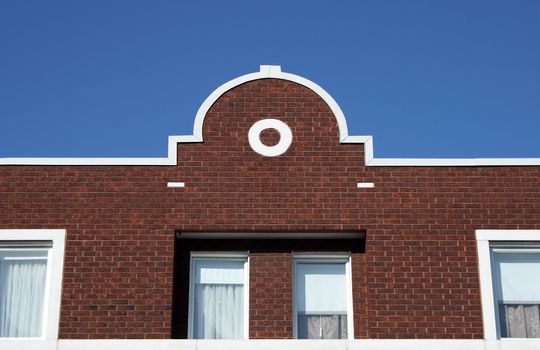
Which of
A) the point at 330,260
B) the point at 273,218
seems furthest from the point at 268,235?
the point at 330,260

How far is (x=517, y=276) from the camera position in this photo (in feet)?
61.2

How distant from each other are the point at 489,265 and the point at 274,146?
14.2 feet

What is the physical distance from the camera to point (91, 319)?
706 inches

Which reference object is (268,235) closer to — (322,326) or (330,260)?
(330,260)

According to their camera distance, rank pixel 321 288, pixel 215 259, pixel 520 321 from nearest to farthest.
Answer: pixel 520 321
pixel 321 288
pixel 215 259

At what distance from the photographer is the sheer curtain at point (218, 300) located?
1855cm

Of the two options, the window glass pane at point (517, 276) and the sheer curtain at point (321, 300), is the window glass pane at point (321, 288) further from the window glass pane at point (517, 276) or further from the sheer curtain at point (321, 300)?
the window glass pane at point (517, 276)

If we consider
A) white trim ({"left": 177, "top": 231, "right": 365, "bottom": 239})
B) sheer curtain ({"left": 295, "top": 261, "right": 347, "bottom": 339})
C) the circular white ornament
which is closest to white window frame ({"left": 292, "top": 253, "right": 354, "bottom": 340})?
sheer curtain ({"left": 295, "top": 261, "right": 347, "bottom": 339})

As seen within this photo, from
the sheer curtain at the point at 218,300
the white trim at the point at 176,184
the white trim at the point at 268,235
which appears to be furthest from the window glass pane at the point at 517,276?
the white trim at the point at 176,184

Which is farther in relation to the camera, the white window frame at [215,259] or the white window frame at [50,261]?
the white window frame at [215,259]

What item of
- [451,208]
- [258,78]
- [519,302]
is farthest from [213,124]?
[519,302]
